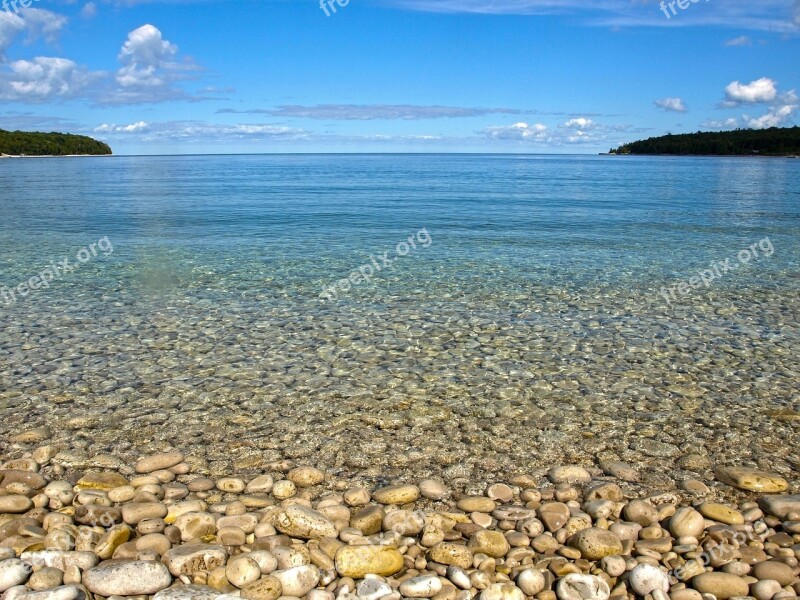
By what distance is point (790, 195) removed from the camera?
54.6 m

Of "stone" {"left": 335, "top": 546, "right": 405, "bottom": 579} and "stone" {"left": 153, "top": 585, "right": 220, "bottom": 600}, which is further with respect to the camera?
"stone" {"left": 335, "top": 546, "right": 405, "bottom": 579}

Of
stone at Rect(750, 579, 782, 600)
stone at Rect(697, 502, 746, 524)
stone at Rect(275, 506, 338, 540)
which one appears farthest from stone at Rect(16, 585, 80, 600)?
stone at Rect(697, 502, 746, 524)

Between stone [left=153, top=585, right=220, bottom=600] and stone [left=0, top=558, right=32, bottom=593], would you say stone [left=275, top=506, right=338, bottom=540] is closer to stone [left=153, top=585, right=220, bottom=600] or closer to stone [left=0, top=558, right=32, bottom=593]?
stone [left=153, top=585, right=220, bottom=600]

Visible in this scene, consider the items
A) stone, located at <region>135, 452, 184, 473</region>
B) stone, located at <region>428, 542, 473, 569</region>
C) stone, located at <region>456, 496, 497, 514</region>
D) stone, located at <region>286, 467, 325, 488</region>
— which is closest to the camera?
stone, located at <region>428, 542, 473, 569</region>

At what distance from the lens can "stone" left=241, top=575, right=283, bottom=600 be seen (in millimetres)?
5652

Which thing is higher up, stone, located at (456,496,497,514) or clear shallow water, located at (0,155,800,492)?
clear shallow water, located at (0,155,800,492)

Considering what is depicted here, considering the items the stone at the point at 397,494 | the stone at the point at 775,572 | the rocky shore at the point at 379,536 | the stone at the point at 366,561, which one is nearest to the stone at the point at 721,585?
the rocky shore at the point at 379,536

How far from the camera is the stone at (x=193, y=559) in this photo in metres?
5.97

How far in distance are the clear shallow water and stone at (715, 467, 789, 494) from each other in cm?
42

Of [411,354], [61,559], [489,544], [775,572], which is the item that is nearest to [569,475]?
[489,544]

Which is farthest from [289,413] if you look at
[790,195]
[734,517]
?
[790,195]

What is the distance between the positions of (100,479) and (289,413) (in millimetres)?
2855

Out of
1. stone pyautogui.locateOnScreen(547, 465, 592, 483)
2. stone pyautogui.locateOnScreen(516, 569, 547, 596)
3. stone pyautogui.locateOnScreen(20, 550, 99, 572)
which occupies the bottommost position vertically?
stone pyautogui.locateOnScreen(516, 569, 547, 596)

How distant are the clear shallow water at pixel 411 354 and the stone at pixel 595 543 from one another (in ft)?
5.59
